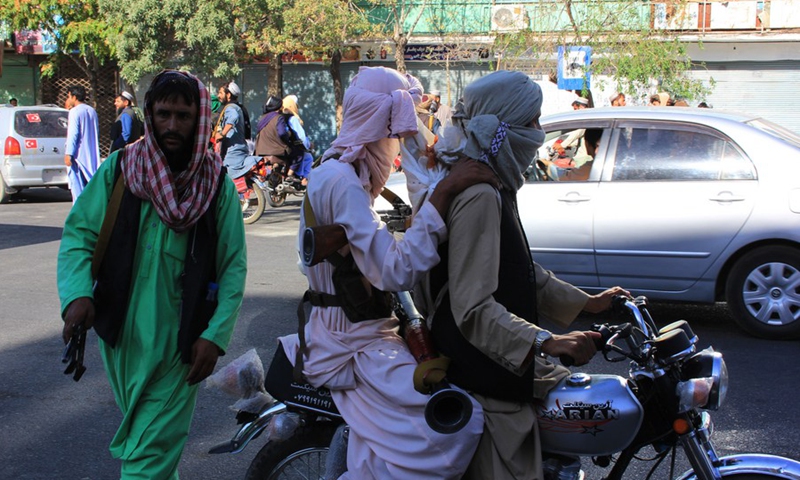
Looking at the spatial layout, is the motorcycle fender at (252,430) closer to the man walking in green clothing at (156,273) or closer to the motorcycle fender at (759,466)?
the man walking in green clothing at (156,273)

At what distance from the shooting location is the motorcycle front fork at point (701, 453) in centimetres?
248

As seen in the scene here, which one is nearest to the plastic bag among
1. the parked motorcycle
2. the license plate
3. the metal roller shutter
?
the parked motorcycle

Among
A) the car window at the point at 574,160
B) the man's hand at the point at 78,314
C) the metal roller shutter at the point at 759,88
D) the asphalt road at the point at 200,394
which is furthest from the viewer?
the metal roller shutter at the point at 759,88

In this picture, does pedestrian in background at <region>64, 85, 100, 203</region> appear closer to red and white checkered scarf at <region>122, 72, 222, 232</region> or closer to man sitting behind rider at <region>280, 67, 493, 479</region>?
red and white checkered scarf at <region>122, 72, 222, 232</region>

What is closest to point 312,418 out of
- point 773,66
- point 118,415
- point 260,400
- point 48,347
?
point 260,400

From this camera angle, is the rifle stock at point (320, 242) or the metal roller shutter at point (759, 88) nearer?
the rifle stock at point (320, 242)

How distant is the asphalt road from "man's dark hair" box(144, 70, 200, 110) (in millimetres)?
2029

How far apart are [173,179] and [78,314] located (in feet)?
1.82

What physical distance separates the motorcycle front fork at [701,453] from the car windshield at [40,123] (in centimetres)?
1570

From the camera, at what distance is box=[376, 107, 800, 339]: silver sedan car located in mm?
6383

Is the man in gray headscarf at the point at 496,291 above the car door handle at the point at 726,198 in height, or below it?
above

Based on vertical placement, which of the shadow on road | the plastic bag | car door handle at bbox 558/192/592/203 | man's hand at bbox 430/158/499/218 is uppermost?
man's hand at bbox 430/158/499/218

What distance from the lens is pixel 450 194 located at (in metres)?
2.48

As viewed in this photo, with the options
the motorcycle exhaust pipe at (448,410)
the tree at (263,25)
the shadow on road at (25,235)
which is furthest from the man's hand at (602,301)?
the tree at (263,25)
